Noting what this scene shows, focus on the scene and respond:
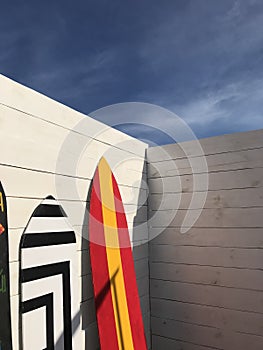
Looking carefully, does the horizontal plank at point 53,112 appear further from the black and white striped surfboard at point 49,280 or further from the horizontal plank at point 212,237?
the horizontal plank at point 212,237

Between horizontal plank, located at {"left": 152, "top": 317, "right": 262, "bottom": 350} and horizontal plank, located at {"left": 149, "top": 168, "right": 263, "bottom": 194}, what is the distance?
2.97 feet

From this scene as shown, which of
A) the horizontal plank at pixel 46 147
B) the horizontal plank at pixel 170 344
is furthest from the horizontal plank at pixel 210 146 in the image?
the horizontal plank at pixel 170 344

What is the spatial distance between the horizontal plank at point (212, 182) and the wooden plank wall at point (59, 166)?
197 mm

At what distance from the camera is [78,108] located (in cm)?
166

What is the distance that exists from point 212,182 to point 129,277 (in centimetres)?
82

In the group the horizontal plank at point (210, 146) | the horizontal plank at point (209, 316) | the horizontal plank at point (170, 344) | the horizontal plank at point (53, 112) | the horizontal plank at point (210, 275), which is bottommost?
the horizontal plank at point (170, 344)

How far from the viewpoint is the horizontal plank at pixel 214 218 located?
189 centimetres

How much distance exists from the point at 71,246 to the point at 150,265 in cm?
87

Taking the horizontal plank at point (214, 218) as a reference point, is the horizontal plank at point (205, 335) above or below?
below

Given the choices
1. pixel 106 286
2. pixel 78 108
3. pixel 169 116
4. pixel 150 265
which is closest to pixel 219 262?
pixel 150 265

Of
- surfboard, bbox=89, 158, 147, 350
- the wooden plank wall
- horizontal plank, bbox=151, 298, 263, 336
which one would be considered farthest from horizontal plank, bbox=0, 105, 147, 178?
horizontal plank, bbox=151, 298, 263, 336

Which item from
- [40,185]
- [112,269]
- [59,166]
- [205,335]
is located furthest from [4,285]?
[205,335]

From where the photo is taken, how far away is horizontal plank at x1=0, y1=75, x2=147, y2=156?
1.25 metres

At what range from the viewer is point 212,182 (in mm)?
2045
